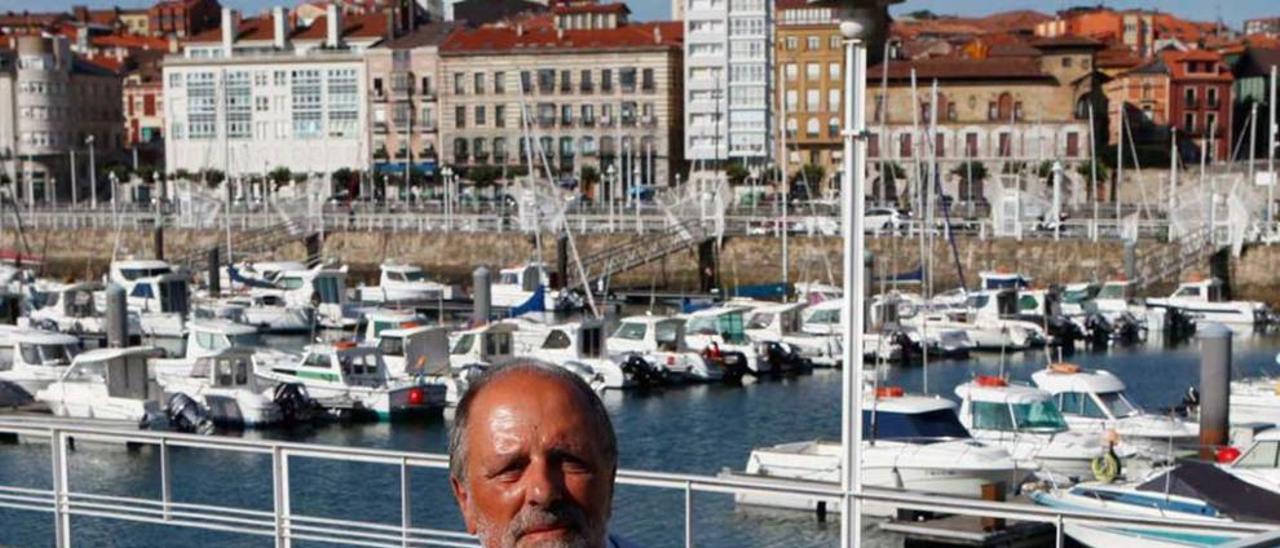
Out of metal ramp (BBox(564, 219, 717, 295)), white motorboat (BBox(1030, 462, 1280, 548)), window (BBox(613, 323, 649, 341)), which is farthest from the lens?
metal ramp (BBox(564, 219, 717, 295))

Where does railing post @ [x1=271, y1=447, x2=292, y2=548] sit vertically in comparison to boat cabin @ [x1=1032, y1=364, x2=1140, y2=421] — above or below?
above

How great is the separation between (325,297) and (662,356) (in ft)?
42.1

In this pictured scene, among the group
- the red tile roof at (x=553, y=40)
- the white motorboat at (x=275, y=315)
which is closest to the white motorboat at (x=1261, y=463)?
the white motorboat at (x=275, y=315)

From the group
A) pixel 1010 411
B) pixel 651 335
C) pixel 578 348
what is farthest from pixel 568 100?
pixel 1010 411

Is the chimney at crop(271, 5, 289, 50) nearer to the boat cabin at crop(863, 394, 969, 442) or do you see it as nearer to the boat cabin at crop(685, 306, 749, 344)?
the boat cabin at crop(685, 306, 749, 344)

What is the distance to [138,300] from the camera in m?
39.6

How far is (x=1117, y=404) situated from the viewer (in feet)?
74.9

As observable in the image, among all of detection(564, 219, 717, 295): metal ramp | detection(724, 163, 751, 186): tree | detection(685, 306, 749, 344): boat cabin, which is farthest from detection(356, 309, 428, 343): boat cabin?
detection(724, 163, 751, 186): tree

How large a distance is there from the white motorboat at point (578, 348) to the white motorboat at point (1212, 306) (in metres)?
13.9

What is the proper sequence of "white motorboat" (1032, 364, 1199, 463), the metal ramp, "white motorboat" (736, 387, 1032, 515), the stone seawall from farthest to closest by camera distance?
the metal ramp
the stone seawall
"white motorboat" (1032, 364, 1199, 463)
"white motorboat" (736, 387, 1032, 515)

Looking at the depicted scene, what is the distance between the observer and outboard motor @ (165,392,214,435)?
24250 millimetres

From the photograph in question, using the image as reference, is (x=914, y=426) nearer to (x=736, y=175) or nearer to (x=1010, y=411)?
(x=1010, y=411)

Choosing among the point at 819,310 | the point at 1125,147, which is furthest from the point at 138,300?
the point at 1125,147

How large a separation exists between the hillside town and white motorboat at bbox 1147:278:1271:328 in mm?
29055
